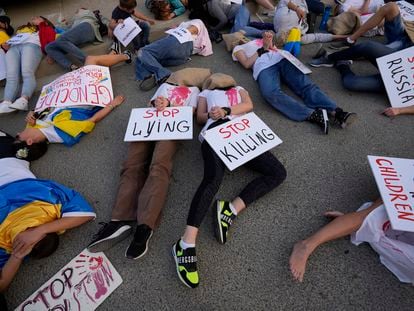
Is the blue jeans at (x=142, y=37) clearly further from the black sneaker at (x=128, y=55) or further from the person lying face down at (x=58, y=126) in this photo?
the person lying face down at (x=58, y=126)

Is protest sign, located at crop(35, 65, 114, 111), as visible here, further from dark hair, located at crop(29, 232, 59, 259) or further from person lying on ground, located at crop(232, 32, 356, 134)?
person lying on ground, located at crop(232, 32, 356, 134)

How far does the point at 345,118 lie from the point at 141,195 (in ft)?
5.32

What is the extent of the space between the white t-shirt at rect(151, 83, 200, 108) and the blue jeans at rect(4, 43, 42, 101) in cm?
153

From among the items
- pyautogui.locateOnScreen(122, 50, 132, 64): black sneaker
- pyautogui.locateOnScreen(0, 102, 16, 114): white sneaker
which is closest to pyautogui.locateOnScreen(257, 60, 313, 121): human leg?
pyautogui.locateOnScreen(122, 50, 132, 64): black sneaker

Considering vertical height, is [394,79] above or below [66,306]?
above

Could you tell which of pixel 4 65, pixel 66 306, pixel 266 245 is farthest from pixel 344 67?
pixel 4 65

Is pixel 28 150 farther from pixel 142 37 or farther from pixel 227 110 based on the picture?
pixel 142 37

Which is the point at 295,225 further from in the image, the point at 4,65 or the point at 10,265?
the point at 4,65

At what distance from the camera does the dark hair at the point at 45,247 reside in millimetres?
1436

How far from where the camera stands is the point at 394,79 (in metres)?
2.14

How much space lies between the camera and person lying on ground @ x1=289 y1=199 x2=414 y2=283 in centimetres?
128

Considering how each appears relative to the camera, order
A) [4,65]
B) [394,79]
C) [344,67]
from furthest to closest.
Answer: [4,65] < [344,67] < [394,79]

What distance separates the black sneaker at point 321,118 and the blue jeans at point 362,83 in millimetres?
550

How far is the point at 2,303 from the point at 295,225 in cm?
159
